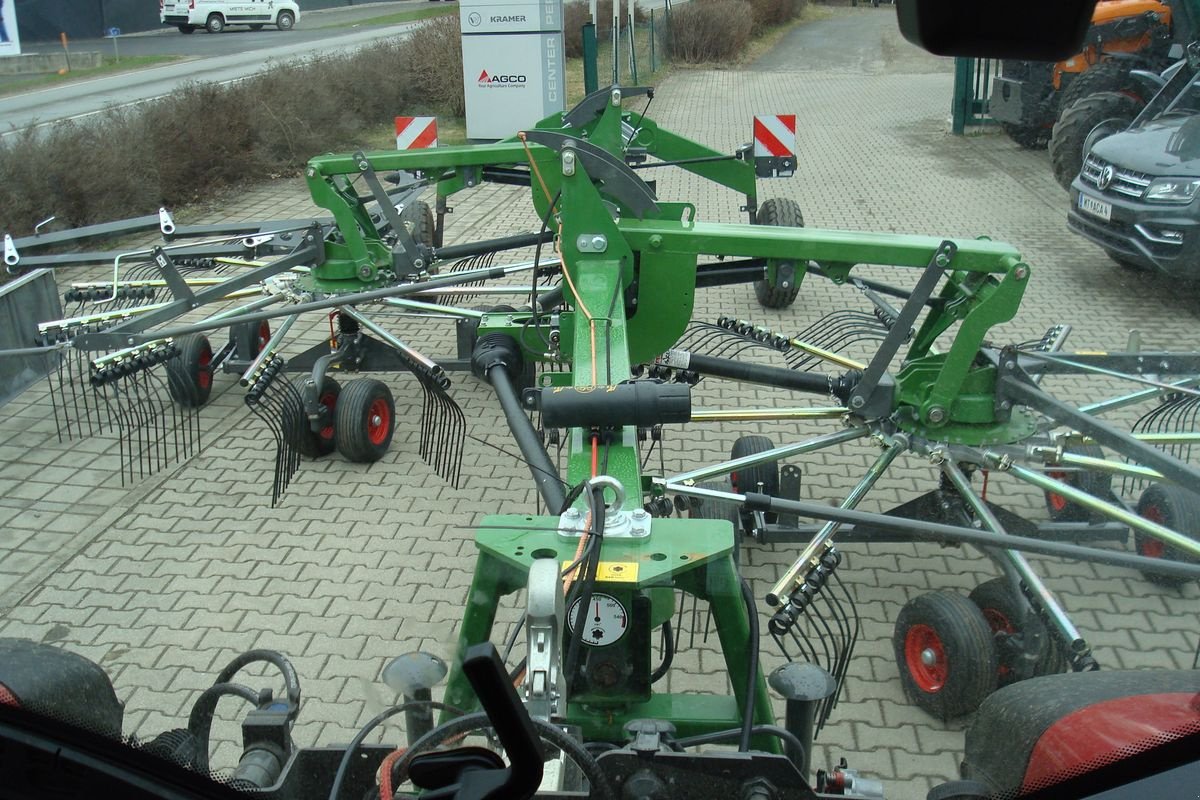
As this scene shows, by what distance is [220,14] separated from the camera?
1289 inches

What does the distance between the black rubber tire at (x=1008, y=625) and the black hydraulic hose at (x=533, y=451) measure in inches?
65.1

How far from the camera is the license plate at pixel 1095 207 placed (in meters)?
8.33

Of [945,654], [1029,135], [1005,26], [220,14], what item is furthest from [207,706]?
[220,14]

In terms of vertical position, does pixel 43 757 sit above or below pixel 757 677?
above

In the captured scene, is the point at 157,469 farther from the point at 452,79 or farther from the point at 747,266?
the point at 452,79

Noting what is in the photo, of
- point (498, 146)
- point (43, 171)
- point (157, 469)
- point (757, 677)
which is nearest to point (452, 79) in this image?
point (43, 171)

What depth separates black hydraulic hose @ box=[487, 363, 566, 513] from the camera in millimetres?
2650

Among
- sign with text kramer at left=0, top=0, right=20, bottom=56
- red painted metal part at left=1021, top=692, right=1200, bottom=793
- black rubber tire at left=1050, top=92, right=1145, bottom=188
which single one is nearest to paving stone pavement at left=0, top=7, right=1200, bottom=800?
red painted metal part at left=1021, top=692, right=1200, bottom=793

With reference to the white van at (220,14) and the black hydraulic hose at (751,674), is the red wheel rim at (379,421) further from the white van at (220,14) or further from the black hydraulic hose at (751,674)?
the white van at (220,14)

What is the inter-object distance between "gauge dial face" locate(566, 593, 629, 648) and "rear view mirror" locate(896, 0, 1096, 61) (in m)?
1.26

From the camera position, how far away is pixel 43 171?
912 centimetres

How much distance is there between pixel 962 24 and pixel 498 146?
5531 millimetres

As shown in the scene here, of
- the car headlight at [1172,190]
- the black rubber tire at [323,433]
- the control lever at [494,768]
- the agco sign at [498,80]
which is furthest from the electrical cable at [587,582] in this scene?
the agco sign at [498,80]

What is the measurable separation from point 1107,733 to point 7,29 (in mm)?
16951
